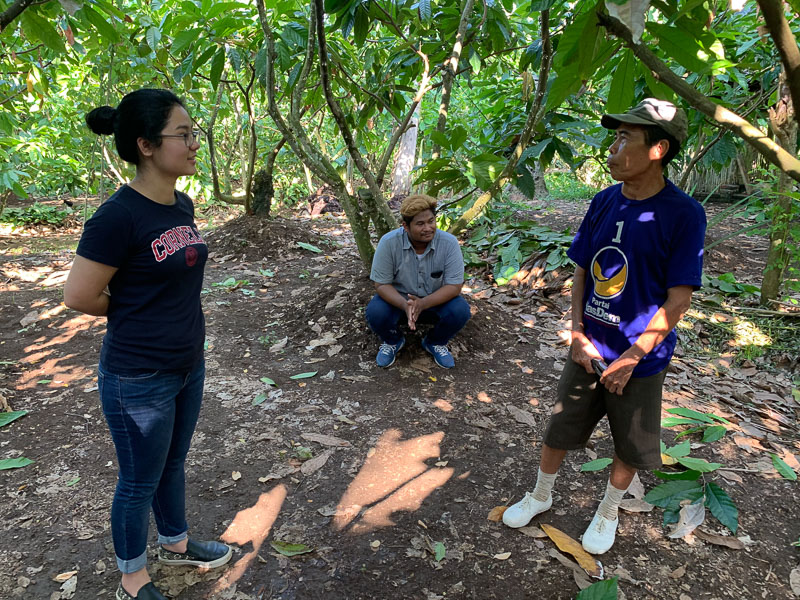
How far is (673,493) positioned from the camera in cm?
163

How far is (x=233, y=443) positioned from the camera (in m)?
2.66

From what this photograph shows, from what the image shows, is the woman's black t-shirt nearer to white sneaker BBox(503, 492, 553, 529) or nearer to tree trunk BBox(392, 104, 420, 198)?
white sneaker BBox(503, 492, 553, 529)

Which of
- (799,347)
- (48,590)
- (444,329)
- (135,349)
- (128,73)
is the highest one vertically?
(128,73)

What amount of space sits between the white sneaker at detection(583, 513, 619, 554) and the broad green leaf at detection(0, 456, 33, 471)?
8.41 ft

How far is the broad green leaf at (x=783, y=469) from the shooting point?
2.44 metres

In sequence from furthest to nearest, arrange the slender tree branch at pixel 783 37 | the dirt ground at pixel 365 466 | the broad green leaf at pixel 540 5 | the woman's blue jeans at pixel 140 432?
the broad green leaf at pixel 540 5, the dirt ground at pixel 365 466, the woman's blue jeans at pixel 140 432, the slender tree branch at pixel 783 37

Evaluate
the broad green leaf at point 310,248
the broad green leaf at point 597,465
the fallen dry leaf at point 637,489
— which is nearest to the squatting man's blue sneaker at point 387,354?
the broad green leaf at point 597,465

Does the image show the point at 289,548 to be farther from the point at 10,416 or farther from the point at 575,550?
the point at 10,416

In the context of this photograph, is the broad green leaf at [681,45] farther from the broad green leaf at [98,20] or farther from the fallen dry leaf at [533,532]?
the broad green leaf at [98,20]

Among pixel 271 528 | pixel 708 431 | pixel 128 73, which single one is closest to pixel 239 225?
pixel 128 73

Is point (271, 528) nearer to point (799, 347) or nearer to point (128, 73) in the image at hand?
point (799, 347)

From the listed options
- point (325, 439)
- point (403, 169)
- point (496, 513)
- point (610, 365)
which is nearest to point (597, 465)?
point (496, 513)

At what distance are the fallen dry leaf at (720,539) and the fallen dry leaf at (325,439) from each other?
1.59m

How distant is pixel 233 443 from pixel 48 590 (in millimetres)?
974
